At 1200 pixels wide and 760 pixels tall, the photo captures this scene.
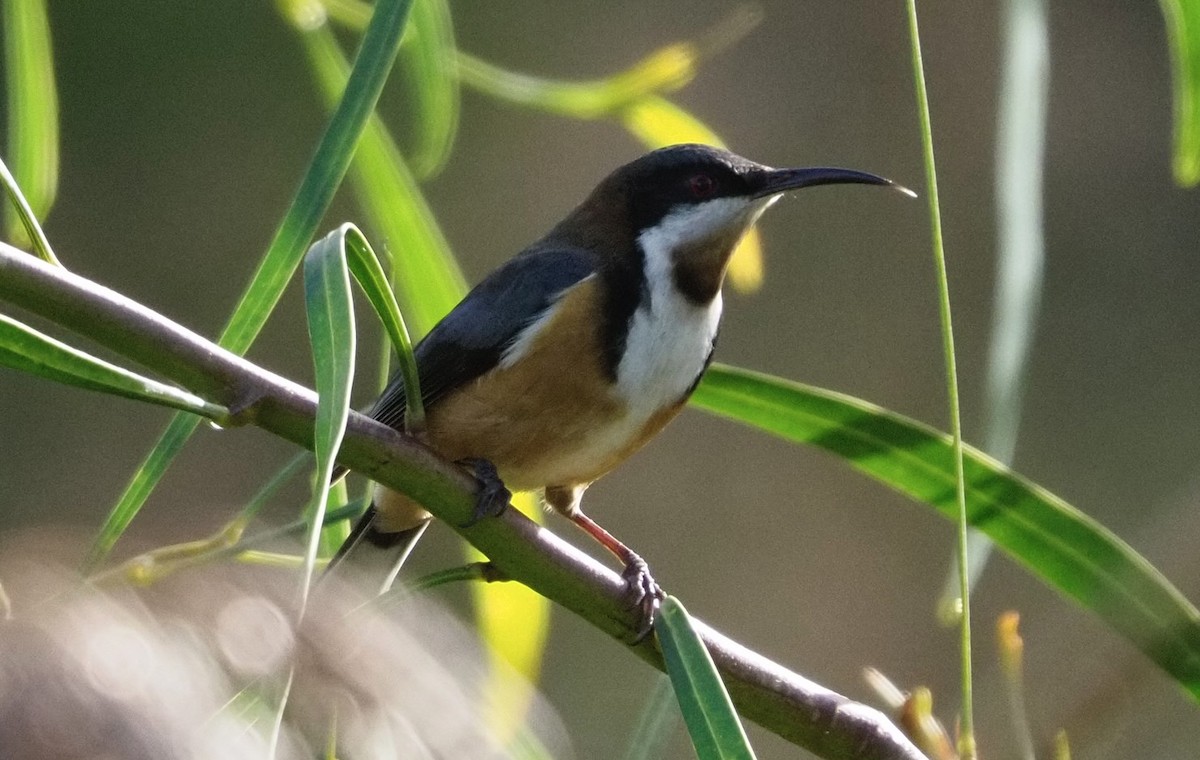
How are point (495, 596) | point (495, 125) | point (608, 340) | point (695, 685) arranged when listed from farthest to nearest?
1. point (495, 125)
2. point (608, 340)
3. point (495, 596)
4. point (695, 685)

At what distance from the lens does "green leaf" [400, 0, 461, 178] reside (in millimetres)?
1572

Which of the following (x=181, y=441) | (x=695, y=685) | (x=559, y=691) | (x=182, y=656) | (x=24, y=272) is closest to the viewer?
(x=182, y=656)

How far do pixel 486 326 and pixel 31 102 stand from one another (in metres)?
0.76

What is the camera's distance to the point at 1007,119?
161cm

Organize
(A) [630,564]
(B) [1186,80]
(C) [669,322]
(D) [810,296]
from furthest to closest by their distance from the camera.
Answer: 1. (D) [810,296]
2. (C) [669,322]
3. (A) [630,564]
4. (B) [1186,80]

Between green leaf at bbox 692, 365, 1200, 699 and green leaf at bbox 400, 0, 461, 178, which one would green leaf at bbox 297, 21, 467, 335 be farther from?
green leaf at bbox 692, 365, 1200, 699

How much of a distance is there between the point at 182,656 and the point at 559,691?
13.8 ft

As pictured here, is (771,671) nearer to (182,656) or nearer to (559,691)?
(182,656)

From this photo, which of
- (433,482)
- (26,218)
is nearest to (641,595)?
(433,482)

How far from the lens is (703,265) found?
218 centimetres

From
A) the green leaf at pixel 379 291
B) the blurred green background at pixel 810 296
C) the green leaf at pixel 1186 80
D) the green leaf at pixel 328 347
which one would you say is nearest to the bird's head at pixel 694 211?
the green leaf at pixel 1186 80

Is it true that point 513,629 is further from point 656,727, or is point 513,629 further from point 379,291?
point 379,291

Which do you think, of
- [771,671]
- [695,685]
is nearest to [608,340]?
[771,671]

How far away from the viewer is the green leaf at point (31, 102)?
1.50 meters
